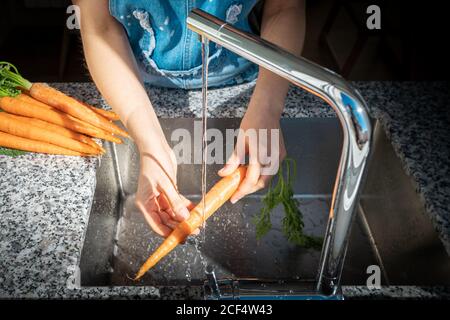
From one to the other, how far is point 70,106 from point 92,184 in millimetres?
252

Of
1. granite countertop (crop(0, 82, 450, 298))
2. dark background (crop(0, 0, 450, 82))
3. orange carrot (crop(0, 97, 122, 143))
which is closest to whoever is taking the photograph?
granite countertop (crop(0, 82, 450, 298))

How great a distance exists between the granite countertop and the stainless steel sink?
0.06m

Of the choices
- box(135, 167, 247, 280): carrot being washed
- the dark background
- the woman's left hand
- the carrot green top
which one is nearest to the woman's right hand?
box(135, 167, 247, 280): carrot being washed

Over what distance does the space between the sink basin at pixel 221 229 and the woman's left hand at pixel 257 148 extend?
106mm

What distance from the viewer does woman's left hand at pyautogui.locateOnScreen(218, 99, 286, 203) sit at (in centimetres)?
103

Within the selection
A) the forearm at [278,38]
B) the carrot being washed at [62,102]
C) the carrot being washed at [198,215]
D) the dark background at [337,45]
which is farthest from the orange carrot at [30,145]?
the dark background at [337,45]

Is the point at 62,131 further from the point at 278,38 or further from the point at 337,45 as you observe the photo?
the point at 337,45

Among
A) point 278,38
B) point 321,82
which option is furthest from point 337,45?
point 321,82

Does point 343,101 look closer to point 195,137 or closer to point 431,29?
point 195,137

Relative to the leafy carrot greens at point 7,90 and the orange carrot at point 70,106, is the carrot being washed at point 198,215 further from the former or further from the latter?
the leafy carrot greens at point 7,90

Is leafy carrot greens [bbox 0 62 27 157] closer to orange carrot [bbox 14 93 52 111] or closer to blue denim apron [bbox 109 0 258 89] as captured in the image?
orange carrot [bbox 14 93 52 111]

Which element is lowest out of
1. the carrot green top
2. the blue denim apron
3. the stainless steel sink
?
Answer: the stainless steel sink

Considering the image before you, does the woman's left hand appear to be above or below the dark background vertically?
below

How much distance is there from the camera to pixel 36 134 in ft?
3.49
